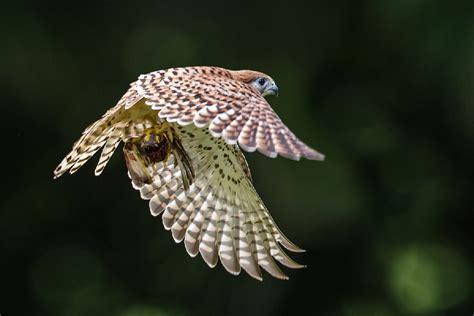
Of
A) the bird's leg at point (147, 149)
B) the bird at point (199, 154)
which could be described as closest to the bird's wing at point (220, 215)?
the bird at point (199, 154)

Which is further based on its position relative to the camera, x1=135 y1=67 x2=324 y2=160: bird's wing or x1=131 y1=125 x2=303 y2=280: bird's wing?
x1=131 y1=125 x2=303 y2=280: bird's wing

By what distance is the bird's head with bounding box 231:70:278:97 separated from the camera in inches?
322

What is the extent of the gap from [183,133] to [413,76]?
22.8ft

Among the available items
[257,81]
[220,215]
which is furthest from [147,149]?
[257,81]

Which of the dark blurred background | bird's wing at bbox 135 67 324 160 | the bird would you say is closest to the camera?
bird's wing at bbox 135 67 324 160

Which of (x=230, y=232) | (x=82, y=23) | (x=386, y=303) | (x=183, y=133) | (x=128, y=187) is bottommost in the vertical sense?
(x=386, y=303)

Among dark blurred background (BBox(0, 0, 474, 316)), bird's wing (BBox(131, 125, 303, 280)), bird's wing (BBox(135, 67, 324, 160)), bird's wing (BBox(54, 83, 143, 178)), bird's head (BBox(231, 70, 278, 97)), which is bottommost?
dark blurred background (BBox(0, 0, 474, 316))

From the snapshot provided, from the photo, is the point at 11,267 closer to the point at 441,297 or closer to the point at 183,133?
the point at 441,297

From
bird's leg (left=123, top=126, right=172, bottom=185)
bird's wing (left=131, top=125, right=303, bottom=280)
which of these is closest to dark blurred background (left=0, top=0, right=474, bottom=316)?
bird's wing (left=131, top=125, right=303, bottom=280)

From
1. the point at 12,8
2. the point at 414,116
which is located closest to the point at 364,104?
the point at 414,116

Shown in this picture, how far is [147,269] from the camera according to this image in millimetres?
13227

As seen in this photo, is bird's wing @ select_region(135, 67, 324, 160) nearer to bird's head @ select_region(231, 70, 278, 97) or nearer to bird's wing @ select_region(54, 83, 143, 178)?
bird's wing @ select_region(54, 83, 143, 178)

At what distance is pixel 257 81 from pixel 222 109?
160 centimetres

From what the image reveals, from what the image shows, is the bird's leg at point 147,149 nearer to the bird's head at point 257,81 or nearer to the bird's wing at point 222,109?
the bird's wing at point 222,109
